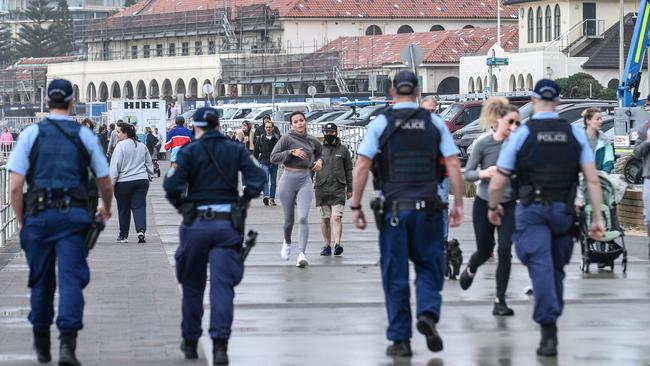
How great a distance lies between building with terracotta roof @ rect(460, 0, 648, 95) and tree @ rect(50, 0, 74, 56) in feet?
368

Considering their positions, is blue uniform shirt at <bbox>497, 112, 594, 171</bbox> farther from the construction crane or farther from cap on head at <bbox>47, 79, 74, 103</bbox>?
the construction crane

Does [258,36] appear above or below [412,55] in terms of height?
above

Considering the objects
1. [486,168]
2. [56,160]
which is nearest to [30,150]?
[56,160]

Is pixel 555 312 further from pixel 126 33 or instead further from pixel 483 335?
pixel 126 33

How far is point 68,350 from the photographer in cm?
984

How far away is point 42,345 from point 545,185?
10.8 feet

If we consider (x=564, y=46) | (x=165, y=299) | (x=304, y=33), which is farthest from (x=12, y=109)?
(x=165, y=299)

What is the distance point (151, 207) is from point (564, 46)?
60.0 metres

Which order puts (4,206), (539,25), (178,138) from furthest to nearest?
1. (539,25)
2. (178,138)
3. (4,206)

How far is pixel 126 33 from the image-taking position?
155500 millimetres

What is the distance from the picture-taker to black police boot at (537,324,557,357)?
33.4ft

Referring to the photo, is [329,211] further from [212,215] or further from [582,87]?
[582,87]

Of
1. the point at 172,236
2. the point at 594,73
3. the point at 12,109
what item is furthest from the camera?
the point at 12,109

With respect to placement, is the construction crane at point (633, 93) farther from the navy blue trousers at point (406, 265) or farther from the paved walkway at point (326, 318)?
the navy blue trousers at point (406, 265)
